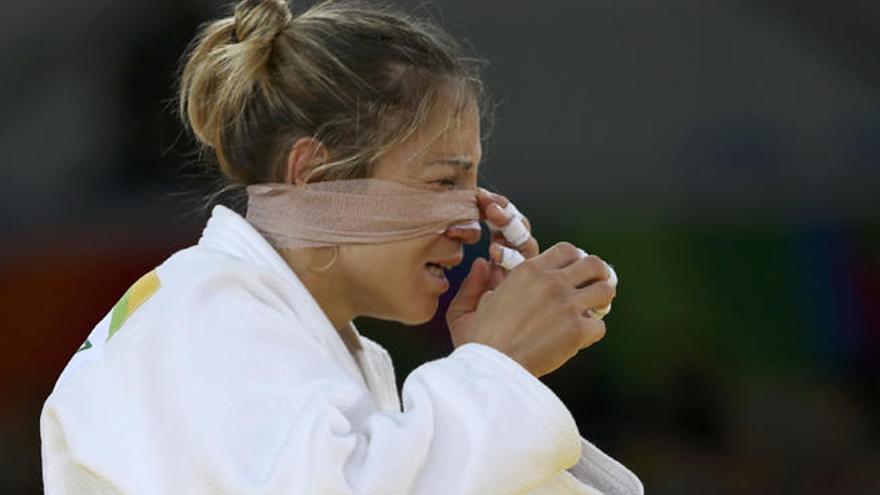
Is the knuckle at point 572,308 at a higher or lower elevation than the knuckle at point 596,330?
higher

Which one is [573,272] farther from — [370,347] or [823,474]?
[823,474]

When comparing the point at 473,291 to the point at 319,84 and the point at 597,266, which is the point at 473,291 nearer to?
the point at 597,266

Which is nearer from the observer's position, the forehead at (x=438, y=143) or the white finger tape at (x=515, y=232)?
the forehead at (x=438, y=143)

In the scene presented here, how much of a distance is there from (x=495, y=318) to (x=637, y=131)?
3127mm

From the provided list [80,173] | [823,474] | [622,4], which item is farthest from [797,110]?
[80,173]

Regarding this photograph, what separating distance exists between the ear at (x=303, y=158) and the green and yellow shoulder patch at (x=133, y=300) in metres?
0.25

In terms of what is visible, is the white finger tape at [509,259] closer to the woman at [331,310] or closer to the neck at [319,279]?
the woman at [331,310]

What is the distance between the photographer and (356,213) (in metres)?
2.31

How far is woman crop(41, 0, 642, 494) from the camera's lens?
199 centimetres

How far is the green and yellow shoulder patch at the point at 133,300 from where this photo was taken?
2.20 m

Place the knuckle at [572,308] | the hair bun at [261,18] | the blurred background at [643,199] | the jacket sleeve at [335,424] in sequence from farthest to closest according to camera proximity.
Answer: the blurred background at [643,199]
the hair bun at [261,18]
the knuckle at [572,308]
the jacket sleeve at [335,424]

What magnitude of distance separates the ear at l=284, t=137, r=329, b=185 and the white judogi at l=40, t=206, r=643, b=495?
0.19 metres

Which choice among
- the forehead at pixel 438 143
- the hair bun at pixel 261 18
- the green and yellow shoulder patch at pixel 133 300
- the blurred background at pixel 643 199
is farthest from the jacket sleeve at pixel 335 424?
the blurred background at pixel 643 199

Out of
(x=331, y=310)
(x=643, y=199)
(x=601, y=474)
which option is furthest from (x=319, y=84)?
(x=643, y=199)
